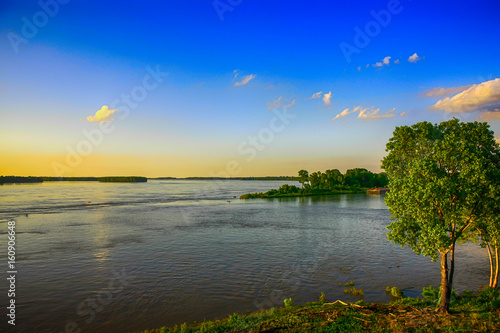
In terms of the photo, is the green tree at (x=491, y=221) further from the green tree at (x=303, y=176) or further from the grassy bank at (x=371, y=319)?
the green tree at (x=303, y=176)

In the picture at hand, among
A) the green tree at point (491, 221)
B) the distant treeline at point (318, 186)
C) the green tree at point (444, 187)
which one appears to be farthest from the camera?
the distant treeline at point (318, 186)

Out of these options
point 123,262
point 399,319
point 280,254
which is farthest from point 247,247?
point 399,319

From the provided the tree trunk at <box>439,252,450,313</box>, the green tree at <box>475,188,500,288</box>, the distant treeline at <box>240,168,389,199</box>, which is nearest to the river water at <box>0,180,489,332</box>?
the tree trunk at <box>439,252,450,313</box>

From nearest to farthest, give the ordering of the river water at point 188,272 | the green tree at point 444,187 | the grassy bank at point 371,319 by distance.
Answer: the grassy bank at point 371,319 < the green tree at point 444,187 < the river water at point 188,272

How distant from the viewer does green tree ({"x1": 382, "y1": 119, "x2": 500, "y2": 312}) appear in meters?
15.8

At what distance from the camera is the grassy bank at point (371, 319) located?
14.3m

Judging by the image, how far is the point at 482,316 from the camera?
1505 centimetres

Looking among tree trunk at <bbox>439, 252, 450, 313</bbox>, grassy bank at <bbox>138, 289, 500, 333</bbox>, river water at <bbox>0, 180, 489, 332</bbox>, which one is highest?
tree trunk at <bbox>439, 252, 450, 313</bbox>

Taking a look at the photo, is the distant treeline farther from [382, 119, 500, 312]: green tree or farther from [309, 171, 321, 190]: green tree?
[382, 119, 500, 312]: green tree

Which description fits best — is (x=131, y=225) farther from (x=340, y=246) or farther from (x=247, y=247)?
(x=340, y=246)

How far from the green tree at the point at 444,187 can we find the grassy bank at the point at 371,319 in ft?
5.13

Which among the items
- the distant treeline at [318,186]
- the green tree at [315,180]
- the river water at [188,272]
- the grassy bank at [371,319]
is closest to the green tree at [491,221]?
the grassy bank at [371,319]

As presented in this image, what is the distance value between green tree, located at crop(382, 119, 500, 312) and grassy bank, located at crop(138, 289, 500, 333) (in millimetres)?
1564

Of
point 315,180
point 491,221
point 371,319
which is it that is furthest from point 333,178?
point 371,319
